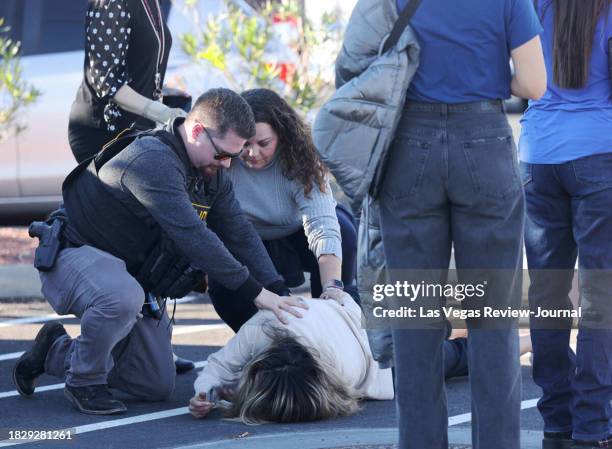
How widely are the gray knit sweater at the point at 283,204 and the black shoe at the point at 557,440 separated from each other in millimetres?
1504

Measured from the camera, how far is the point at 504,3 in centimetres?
365

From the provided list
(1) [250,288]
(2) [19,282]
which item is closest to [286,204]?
(1) [250,288]

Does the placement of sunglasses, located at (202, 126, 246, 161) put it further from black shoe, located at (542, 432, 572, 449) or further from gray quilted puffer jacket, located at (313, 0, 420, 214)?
black shoe, located at (542, 432, 572, 449)

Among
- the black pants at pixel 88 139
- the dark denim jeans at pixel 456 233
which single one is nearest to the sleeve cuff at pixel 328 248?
the black pants at pixel 88 139

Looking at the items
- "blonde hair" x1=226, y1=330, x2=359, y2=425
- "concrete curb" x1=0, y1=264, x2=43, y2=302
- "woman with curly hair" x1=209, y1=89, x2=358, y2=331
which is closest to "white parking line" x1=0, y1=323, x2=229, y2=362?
"woman with curly hair" x1=209, y1=89, x2=358, y2=331

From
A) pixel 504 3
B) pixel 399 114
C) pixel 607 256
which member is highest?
pixel 504 3

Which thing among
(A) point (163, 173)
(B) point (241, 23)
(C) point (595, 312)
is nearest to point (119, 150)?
(A) point (163, 173)

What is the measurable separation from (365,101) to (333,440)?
141cm

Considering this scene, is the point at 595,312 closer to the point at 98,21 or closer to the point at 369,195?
the point at 369,195

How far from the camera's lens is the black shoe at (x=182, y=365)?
5.88 meters

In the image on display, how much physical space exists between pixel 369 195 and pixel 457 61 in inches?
18.2

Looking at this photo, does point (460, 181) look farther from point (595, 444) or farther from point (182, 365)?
point (182, 365)

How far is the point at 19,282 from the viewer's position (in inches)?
317

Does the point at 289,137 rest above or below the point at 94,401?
above
